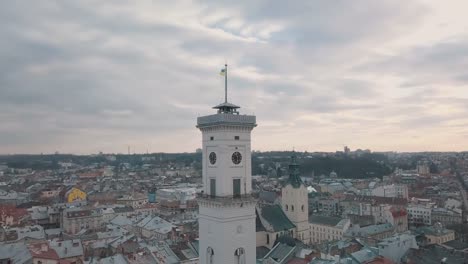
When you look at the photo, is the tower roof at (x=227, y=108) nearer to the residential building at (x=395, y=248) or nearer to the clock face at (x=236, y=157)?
the clock face at (x=236, y=157)

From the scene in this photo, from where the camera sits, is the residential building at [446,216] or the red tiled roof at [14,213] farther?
the residential building at [446,216]

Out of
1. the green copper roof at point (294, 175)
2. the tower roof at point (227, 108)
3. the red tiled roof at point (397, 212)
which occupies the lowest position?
the red tiled roof at point (397, 212)

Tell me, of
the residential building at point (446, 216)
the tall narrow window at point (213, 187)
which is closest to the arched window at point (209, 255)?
the tall narrow window at point (213, 187)

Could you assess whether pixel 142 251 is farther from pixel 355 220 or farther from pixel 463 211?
pixel 463 211

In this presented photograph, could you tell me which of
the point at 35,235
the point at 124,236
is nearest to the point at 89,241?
the point at 124,236

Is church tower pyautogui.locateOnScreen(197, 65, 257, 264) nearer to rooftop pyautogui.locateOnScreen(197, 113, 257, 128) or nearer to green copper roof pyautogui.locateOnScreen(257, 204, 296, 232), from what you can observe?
rooftop pyautogui.locateOnScreen(197, 113, 257, 128)

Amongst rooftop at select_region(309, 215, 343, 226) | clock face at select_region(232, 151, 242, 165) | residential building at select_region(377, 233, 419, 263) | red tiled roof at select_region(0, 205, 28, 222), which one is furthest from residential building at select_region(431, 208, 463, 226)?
red tiled roof at select_region(0, 205, 28, 222)

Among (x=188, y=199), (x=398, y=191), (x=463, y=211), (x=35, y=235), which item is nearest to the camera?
(x=35, y=235)

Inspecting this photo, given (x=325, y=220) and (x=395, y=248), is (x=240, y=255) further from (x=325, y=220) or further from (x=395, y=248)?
(x=325, y=220)
